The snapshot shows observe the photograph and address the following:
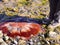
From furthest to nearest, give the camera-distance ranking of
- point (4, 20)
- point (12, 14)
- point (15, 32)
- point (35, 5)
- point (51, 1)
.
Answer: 1. point (35, 5)
2. point (12, 14)
3. point (4, 20)
4. point (51, 1)
5. point (15, 32)

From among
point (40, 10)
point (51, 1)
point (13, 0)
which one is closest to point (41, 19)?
point (51, 1)

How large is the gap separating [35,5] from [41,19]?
1.46m

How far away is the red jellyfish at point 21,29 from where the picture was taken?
224 inches

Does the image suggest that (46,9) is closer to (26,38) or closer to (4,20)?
(4,20)

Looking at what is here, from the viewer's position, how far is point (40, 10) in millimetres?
7629

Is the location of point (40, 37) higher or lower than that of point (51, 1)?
lower

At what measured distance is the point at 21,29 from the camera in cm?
587

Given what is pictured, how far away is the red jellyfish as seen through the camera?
570cm

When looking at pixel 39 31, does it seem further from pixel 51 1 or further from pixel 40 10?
pixel 40 10

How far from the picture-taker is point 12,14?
7.32m

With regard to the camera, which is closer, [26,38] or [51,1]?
[26,38]

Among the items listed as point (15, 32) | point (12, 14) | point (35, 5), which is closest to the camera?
point (15, 32)

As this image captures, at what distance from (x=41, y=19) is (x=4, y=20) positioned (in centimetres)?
78

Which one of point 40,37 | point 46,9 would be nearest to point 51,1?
point 40,37
